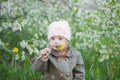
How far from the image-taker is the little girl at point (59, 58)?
11.0 ft

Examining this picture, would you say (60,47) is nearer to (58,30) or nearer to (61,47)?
(61,47)

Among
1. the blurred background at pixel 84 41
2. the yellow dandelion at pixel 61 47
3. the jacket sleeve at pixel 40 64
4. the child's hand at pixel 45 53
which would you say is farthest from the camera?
the blurred background at pixel 84 41

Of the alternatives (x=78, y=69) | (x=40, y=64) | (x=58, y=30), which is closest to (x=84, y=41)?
(x=78, y=69)

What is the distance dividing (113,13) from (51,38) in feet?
4.21

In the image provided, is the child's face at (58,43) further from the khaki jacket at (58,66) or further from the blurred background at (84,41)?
the blurred background at (84,41)

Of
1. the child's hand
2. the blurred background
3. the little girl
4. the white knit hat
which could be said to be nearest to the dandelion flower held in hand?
the little girl

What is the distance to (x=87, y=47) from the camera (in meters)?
5.72

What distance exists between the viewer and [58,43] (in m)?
3.38

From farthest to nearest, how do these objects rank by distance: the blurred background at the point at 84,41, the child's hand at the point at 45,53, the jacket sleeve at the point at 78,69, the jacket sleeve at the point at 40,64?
the blurred background at the point at 84,41 → the jacket sleeve at the point at 78,69 → the jacket sleeve at the point at 40,64 → the child's hand at the point at 45,53

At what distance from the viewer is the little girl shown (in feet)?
11.0

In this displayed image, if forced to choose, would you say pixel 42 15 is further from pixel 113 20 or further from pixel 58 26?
pixel 58 26

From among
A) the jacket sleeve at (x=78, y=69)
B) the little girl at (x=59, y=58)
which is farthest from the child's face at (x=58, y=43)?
the jacket sleeve at (x=78, y=69)

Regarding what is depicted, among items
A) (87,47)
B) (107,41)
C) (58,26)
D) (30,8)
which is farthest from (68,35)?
(107,41)

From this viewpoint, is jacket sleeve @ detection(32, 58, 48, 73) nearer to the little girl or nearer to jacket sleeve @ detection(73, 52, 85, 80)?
the little girl
